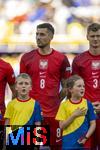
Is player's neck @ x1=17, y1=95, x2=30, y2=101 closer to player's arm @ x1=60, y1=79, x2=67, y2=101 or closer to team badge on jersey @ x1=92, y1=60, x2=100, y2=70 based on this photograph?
player's arm @ x1=60, y1=79, x2=67, y2=101

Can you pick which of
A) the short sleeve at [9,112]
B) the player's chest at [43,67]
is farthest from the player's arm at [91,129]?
the player's chest at [43,67]

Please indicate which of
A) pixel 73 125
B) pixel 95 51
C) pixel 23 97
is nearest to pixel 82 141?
pixel 73 125

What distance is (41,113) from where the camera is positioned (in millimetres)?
8312

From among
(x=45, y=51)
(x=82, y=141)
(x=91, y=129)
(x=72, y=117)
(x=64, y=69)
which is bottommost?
(x=82, y=141)

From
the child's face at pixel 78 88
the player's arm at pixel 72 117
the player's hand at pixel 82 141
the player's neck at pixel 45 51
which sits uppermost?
the player's neck at pixel 45 51

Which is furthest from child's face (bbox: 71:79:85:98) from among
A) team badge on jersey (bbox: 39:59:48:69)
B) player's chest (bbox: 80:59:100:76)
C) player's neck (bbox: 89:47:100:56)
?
team badge on jersey (bbox: 39:59:48:69)

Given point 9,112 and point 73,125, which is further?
point 9,112

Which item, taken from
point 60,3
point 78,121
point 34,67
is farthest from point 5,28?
point 78,121

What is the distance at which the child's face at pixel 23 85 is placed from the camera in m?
8.05

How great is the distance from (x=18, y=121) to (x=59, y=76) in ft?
3.38

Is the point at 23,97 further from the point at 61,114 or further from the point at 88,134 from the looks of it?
the point at 88,134

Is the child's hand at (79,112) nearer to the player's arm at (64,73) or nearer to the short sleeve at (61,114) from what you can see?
the short sleeve at (61,114)

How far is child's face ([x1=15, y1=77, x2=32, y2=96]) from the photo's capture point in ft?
26.4

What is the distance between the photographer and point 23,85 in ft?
26.4
